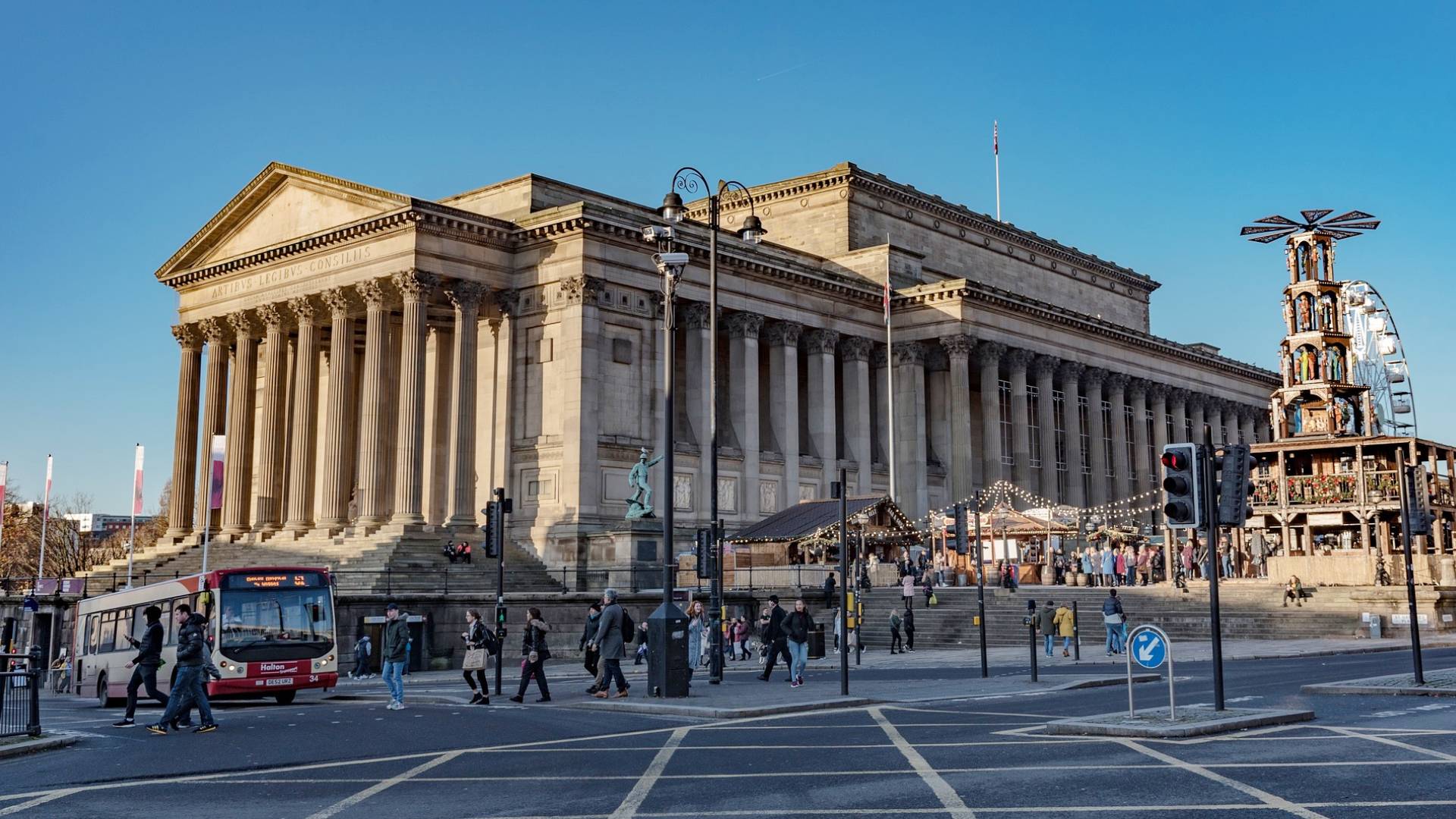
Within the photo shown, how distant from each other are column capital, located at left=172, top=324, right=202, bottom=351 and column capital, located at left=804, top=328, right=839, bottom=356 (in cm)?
2708

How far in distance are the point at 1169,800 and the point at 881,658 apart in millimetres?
26836

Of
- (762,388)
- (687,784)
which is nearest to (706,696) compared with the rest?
(687,784)

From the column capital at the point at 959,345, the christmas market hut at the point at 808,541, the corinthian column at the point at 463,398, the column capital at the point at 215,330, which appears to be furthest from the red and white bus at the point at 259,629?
the column capital at the point at 959,345

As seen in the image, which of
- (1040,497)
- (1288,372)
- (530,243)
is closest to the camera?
(1288,372)

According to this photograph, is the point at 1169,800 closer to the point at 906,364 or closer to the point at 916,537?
the point at 916,537

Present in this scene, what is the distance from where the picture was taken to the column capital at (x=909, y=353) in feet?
216

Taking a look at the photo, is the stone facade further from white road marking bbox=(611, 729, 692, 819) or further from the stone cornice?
white road marking bbox=(611, 729, 692, 819)

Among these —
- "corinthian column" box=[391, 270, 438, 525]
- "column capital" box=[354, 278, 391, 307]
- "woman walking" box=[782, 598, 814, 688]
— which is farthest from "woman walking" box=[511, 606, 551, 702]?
"column capital" box=[354, 278, 391, 307]

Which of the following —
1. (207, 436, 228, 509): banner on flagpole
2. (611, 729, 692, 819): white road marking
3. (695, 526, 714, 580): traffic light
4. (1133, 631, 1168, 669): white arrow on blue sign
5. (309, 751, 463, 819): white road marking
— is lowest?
(309, 751, 463, 819): white road marking

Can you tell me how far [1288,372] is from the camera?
4925cm

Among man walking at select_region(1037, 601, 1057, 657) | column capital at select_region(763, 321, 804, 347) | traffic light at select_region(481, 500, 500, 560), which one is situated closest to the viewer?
traffic light at select_region(481, 500, 500, 560)

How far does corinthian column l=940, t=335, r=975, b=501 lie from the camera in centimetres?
6488

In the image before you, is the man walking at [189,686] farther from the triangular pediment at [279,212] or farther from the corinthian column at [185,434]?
the corinthian column at [185,434]

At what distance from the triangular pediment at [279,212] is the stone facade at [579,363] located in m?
0.14
